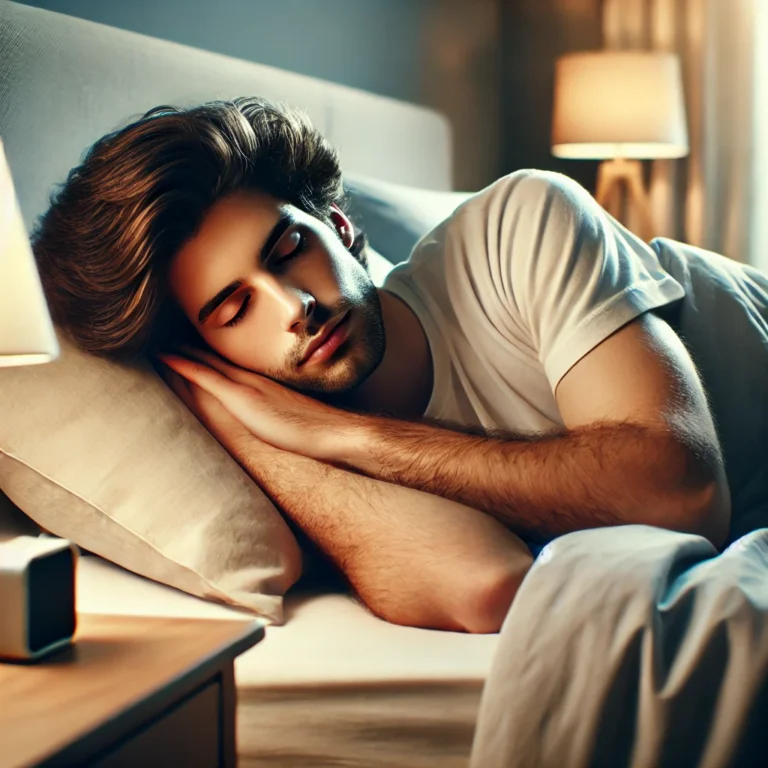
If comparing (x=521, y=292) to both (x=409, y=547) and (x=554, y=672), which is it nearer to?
(x=409, y=547)

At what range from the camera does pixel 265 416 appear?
1261mm

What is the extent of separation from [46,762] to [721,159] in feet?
11.0

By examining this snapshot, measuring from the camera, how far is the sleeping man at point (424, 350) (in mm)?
1092

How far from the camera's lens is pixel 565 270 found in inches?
48.9

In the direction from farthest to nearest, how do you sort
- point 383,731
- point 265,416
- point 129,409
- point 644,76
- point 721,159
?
point 721,159
point 644,76
point 265,416
point 129,409
point 383,731

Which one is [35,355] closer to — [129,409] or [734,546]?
[129,409]

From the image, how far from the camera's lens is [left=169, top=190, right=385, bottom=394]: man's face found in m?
1.30

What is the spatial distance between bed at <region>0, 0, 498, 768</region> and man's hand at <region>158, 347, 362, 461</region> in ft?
0.66

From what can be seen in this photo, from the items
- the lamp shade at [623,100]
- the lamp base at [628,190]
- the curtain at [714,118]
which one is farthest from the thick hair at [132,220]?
the curtain at [714,118]

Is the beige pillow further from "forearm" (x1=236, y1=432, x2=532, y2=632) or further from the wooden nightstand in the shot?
the wooden nightstand

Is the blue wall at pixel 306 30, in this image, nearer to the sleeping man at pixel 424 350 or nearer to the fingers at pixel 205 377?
the sleeping man at pixel 424 350

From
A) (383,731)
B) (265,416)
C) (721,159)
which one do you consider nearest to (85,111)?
(265,416)

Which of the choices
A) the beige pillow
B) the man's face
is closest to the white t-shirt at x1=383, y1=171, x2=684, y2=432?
the man's face

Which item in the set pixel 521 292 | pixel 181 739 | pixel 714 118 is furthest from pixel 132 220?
pixel 714 118
